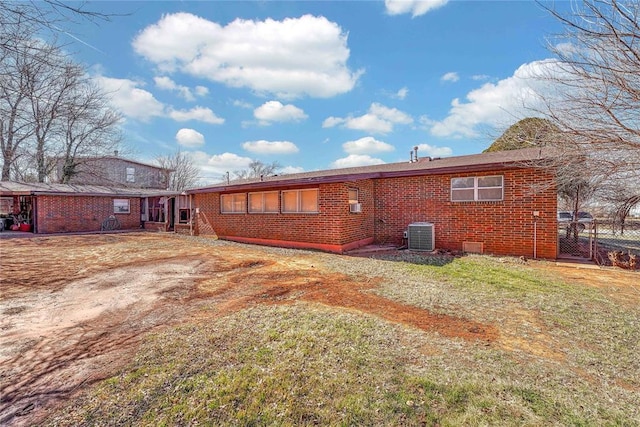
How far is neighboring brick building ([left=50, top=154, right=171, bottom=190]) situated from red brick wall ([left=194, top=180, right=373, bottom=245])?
2148 centimetres

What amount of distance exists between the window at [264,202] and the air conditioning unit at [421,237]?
5.09 meters

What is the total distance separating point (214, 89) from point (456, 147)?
1240 cm

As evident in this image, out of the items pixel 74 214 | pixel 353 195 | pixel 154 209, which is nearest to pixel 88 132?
pixel 154 209

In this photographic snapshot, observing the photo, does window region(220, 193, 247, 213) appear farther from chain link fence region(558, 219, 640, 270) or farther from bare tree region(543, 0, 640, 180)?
chain link fence region(558, 219, 640, 270)

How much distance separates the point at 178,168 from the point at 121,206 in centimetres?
2034

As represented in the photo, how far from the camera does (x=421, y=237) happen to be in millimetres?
9016

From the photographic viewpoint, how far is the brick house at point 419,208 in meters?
8.01

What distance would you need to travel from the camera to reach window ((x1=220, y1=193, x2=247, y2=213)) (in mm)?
12219

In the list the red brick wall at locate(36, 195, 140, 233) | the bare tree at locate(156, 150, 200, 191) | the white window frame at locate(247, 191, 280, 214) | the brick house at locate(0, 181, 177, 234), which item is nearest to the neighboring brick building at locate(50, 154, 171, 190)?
the bare tree at locate(156, 150, 200, 191)

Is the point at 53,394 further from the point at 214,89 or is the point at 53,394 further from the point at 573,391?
the point at 214,89

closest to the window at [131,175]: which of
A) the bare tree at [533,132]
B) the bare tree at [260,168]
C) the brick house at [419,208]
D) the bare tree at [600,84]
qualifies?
the bare tree at [260,168]

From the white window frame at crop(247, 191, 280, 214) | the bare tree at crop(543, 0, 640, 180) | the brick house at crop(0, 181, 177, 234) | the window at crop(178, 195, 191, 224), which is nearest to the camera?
the bare tree at crop(543, 0, 640, 180)

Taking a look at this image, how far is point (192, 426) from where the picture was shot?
1.95 metres

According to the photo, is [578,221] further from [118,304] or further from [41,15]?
[41,15]
